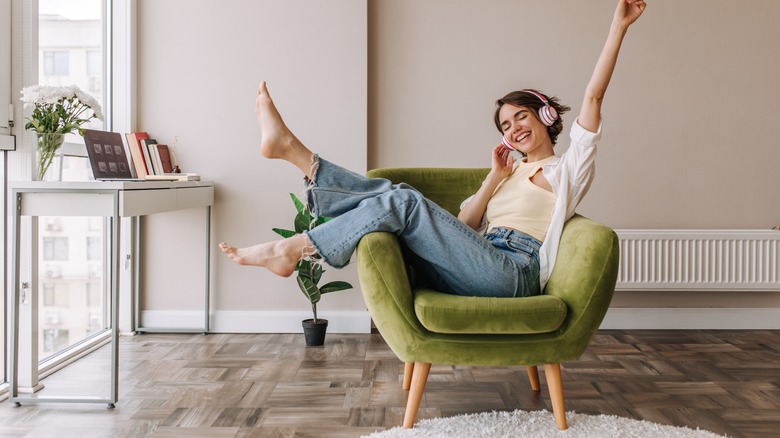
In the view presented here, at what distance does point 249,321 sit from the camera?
136 inches

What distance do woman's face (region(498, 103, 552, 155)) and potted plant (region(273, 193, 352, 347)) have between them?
42.9 inches

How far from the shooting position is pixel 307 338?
3.20m

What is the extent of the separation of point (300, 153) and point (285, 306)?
1.55 meters

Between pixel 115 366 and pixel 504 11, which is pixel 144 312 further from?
pixel 504 11

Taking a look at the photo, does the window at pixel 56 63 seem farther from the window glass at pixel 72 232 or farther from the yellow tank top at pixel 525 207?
the yellow tank top at pixel 525 207

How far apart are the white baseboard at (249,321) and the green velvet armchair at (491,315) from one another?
1471mm

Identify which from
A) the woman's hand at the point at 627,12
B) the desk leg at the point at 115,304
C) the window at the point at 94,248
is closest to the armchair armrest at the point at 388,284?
the desk leg at the point at 115,304

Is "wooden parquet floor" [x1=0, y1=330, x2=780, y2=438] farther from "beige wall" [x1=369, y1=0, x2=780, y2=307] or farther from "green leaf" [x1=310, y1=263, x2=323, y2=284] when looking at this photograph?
"beige wall" [x1=369, y1=0, x2=780, y2=307]

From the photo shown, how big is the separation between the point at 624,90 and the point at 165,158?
7.77ft

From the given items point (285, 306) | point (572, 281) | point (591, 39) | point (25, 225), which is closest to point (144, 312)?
point (285, 306)

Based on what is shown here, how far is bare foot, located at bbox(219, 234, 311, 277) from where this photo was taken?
199cm

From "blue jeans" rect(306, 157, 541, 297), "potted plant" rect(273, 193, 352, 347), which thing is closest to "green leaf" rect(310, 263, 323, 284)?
"potted plant" rect(273, 193, 352, 347)

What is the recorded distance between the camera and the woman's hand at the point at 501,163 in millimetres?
2344

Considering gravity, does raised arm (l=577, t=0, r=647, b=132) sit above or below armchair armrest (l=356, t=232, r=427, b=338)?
above
